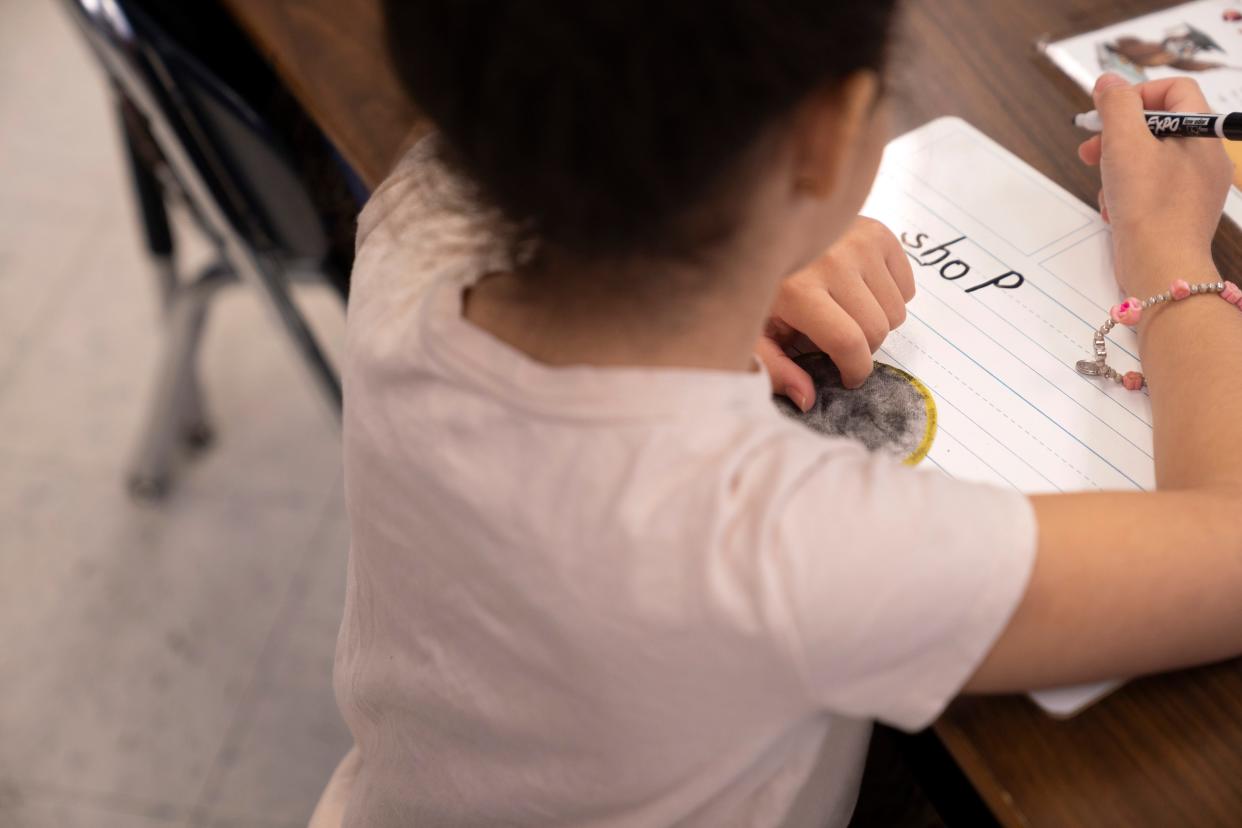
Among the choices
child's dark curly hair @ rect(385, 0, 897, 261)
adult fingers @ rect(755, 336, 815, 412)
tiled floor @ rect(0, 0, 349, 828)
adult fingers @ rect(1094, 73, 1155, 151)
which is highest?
child's dark curly hair @ rect(385, 0, 897, 261)

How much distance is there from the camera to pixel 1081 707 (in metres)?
0.43

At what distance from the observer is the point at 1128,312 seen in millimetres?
562

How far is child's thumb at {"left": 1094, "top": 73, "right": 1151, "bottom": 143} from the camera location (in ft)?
2.07

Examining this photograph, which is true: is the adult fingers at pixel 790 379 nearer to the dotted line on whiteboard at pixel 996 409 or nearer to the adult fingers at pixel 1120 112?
the dotted line on whiteboard at pixel 996 409

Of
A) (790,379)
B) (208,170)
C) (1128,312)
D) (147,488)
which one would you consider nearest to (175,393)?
(147,488)

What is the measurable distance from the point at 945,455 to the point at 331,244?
2.24 feet

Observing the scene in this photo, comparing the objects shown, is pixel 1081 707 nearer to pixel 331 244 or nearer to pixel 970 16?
pixel 970 16

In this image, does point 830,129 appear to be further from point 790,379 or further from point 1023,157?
point 1023,157

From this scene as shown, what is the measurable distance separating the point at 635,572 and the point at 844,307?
0.24 m

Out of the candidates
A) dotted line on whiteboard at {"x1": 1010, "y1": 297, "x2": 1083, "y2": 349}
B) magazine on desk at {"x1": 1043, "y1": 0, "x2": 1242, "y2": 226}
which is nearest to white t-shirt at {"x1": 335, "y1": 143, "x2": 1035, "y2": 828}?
dotted line on whiteboard at {"x1": 1010, "y1": 297, "x2": 1083, "y2": 349}

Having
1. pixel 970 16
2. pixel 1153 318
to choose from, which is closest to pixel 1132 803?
pixel 1153 318

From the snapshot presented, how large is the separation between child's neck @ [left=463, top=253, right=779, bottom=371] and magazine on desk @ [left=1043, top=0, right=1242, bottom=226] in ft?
1.37

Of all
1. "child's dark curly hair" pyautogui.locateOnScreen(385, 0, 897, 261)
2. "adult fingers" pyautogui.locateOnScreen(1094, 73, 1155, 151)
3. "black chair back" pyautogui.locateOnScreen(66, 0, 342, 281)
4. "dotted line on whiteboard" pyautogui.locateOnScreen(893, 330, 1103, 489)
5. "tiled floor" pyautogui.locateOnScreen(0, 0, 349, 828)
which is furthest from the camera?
"tiled floor" pyautogui.locateOnScreen(0, 0, 349, 828)

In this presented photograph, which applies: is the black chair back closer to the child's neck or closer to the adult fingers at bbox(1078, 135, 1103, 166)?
the child's neck
